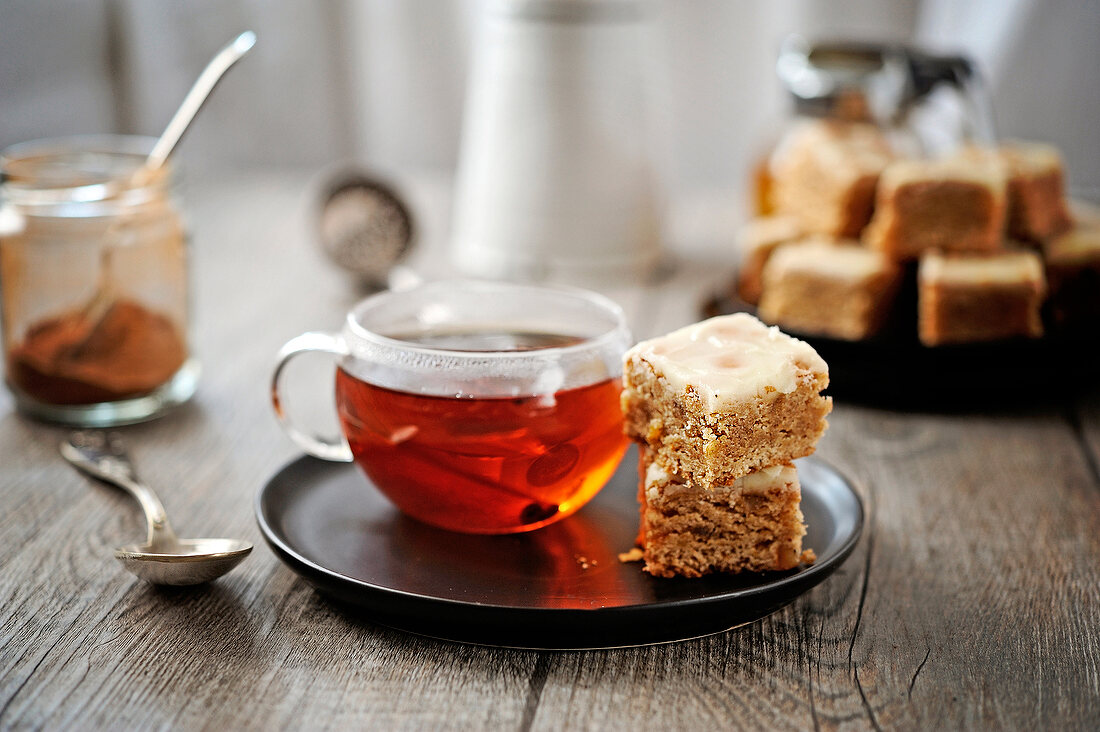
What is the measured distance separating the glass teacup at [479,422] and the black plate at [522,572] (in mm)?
31

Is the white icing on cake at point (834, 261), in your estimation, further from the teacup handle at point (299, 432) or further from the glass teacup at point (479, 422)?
the teacup handle at point (299, 432)

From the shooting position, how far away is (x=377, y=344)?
0.81 meters

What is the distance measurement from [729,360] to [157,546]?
18.6 inches

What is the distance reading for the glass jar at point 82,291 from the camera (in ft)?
3.60

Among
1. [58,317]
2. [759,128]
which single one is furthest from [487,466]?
[759,128]

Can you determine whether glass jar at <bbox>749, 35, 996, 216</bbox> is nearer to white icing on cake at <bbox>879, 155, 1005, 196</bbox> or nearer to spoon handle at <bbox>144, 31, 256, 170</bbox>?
white icing on cake at <bbox>879, 155, 1005, 196</bbox>

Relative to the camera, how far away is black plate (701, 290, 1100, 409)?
1.21 metres

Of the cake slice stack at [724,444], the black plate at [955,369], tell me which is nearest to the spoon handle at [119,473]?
the cake slice stack at [724,444]

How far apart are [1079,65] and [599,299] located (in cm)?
177

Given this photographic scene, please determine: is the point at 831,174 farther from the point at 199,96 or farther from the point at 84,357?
the point at 84,357

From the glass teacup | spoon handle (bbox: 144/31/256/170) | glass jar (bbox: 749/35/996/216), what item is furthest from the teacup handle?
glass jar (bbox: 749/35/996/216)

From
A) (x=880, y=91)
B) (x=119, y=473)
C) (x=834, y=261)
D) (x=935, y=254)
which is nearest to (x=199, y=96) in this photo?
(x=119, y=473)

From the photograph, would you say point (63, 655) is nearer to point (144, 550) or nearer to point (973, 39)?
point (144, 550)

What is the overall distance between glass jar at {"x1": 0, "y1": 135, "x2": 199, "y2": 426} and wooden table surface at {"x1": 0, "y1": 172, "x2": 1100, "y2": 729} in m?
0.05
